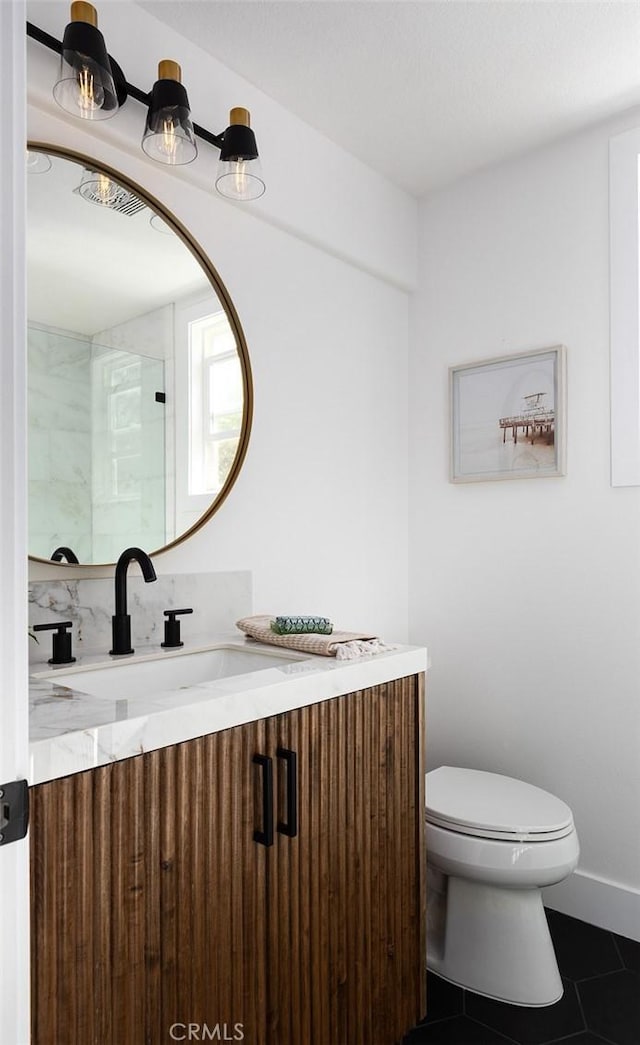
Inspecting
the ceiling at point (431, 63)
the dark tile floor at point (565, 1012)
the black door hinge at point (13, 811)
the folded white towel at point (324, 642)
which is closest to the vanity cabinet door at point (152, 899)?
the black door hinge at point (13, 811)

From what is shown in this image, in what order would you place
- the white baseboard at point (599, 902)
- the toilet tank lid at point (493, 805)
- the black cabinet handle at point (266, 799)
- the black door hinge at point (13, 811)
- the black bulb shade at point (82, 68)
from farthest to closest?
1. the white baseboard at point (599, 902)
2. the toilet tank lid at point (493, 805)
3. the black bulb shade at point (82, 68)
4. the black cabinet handle at point (266, 799)
5. the black door hinge at point (13, 811)

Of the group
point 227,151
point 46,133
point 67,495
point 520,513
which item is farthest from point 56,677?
point 520,513

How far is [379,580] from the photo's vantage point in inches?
94.3

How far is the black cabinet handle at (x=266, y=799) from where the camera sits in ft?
3.85

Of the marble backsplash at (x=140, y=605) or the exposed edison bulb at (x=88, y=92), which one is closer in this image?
the exposed edison bulb at (x=88, y=92)

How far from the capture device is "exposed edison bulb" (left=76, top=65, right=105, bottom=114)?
4.25ft

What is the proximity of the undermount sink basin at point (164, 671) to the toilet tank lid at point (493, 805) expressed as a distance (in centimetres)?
66

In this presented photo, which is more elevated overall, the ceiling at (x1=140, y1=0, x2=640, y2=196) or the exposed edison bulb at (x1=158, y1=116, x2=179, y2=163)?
the ceiling at (x1=140, y1=0, x2=640, y2=196)

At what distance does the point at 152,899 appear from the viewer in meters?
1.01

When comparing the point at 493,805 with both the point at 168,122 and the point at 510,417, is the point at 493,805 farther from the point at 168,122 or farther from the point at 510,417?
the point at 168,122

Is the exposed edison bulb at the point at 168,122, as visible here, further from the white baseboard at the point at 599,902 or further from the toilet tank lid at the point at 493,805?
the white baseboard at the point at 599,902

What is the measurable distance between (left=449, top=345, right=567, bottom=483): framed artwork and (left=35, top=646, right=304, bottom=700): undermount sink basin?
44.5 inches

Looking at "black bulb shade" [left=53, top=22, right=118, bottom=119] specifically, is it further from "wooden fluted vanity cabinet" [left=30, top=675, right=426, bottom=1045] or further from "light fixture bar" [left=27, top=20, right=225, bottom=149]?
"wooden fluted vanity cabinet" [left=30, top=675, right=426, bottom=1045]

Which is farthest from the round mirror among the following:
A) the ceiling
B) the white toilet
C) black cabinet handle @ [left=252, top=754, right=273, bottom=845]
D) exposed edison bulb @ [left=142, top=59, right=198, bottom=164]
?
the white toilet
